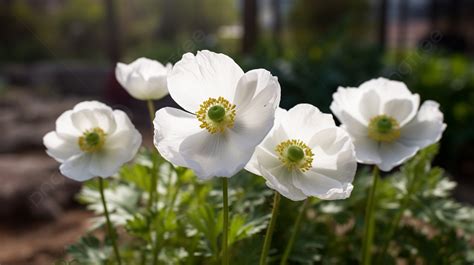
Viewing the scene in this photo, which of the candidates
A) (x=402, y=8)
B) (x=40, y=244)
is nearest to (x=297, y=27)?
(x=402, y=8)

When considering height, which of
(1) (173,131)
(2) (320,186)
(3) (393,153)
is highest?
(1) (173,131)

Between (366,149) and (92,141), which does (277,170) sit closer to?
(366,149)

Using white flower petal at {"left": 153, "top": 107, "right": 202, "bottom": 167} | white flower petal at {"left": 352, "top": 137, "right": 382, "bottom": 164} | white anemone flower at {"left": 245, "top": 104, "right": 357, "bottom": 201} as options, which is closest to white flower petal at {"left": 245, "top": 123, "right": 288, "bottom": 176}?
white anemone flower at {"left": 245, "top": 104, "right": 357, "bottom": 201}

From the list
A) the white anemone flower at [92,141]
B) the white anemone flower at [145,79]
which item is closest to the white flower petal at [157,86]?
the white anemone flower at [145,79]

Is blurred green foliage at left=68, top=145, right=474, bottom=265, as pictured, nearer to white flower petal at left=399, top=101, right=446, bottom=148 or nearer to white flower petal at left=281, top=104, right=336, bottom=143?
white flower petal at left=399, top=101, right=446, bottom=148

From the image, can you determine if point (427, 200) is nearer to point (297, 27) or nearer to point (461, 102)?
point (461, 102)

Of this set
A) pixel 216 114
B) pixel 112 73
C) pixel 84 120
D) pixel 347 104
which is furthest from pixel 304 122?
pixel 112 73
